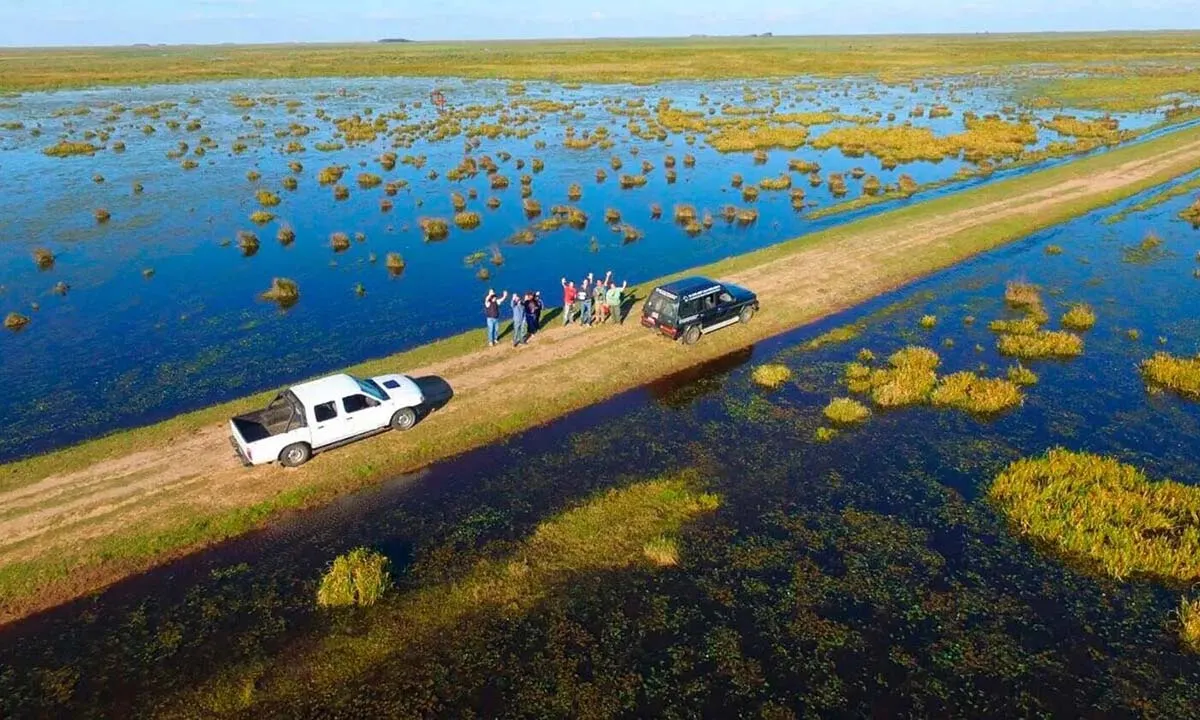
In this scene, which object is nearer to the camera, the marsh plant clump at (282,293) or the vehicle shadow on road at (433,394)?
the vehicle shadow on road at (433,394)

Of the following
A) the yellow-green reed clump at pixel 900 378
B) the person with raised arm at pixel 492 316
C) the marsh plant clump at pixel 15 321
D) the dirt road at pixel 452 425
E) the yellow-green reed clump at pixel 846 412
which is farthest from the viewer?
the marsh plant clump at pixel 15 321

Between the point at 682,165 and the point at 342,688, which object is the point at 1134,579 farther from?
the point at 682,165

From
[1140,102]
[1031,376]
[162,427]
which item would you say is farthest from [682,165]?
[1140,102]

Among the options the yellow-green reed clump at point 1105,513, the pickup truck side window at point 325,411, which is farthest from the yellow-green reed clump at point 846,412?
the pickup truck side window at point 325,411

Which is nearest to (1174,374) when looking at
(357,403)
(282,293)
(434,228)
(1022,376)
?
(1022,376)

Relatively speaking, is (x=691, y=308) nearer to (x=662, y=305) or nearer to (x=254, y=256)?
(x=662, y=305)

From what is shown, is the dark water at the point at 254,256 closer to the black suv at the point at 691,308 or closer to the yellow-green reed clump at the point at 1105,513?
the black suv at the point at 691,308
